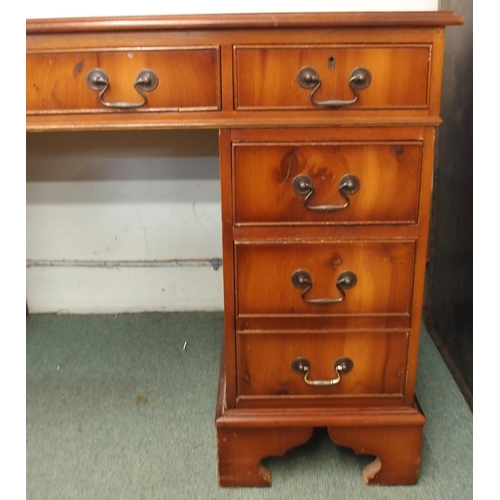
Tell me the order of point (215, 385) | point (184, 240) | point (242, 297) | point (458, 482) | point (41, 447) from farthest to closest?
point (184, 240) → point (215, 385) → point (41, 447) → point (458, 482) → point (242, 297)

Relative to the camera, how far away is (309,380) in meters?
1.11

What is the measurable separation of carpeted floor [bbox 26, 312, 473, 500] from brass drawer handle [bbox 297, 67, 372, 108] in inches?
34.5

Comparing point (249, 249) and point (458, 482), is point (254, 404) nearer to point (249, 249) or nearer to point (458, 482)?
point (249, 249)

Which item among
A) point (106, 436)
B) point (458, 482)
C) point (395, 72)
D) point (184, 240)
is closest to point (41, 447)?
point (106, 436)

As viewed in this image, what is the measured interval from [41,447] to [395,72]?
1.26m

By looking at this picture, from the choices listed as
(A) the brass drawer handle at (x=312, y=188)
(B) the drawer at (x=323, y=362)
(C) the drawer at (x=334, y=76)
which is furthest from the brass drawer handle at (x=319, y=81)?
(B) the drawer at (x=323, y=362)

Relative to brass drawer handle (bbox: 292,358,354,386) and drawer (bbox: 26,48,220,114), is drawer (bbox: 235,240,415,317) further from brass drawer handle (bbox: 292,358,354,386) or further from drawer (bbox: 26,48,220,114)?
drawer (bbox: 26,48,220,114)

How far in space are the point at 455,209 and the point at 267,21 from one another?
88 cm

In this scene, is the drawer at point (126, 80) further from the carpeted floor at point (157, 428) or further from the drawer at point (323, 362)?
the carpeted floor at point (157, 428)

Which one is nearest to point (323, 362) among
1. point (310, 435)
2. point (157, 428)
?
point (310, 435)

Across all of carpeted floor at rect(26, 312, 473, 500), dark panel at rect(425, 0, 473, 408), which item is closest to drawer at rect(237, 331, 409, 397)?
carpeted floor at rect(26, 312, 473, 500)

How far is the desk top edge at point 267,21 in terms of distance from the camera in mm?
896

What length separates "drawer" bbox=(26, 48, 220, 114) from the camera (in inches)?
37.0

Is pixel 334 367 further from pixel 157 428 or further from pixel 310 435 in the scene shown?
pixel 157 428
